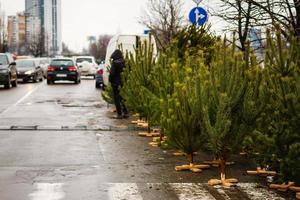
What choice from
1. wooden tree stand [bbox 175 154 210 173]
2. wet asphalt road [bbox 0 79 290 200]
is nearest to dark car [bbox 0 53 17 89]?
wet asphalt road [bbox 0 79 290 200]

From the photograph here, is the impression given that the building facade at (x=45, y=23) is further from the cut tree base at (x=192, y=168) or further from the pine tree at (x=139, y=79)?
the cut tree base at (x=192, y=168)

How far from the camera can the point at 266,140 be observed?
25.6 ft

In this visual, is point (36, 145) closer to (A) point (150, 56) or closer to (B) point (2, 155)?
(B) point (2, 155)

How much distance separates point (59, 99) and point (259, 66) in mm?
16190

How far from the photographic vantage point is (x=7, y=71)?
3142 cm

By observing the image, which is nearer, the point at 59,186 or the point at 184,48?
the point at 59,186

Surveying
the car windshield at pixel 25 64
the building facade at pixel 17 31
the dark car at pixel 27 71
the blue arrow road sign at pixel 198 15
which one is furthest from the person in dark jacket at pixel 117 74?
the building facade at pixel 17 31

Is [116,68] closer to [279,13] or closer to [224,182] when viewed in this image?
[279,13]

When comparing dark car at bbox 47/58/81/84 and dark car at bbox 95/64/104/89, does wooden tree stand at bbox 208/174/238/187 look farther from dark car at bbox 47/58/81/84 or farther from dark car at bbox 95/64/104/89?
dark car at bbox 47/58/81/84

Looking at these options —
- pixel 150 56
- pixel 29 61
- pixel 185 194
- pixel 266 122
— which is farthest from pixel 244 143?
pixel 29 61

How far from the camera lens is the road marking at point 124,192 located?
738cm

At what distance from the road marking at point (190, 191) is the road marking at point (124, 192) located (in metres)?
0.50

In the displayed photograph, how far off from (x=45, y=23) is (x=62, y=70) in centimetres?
9539

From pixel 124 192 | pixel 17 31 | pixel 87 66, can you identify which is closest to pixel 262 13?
pixel 124 192
